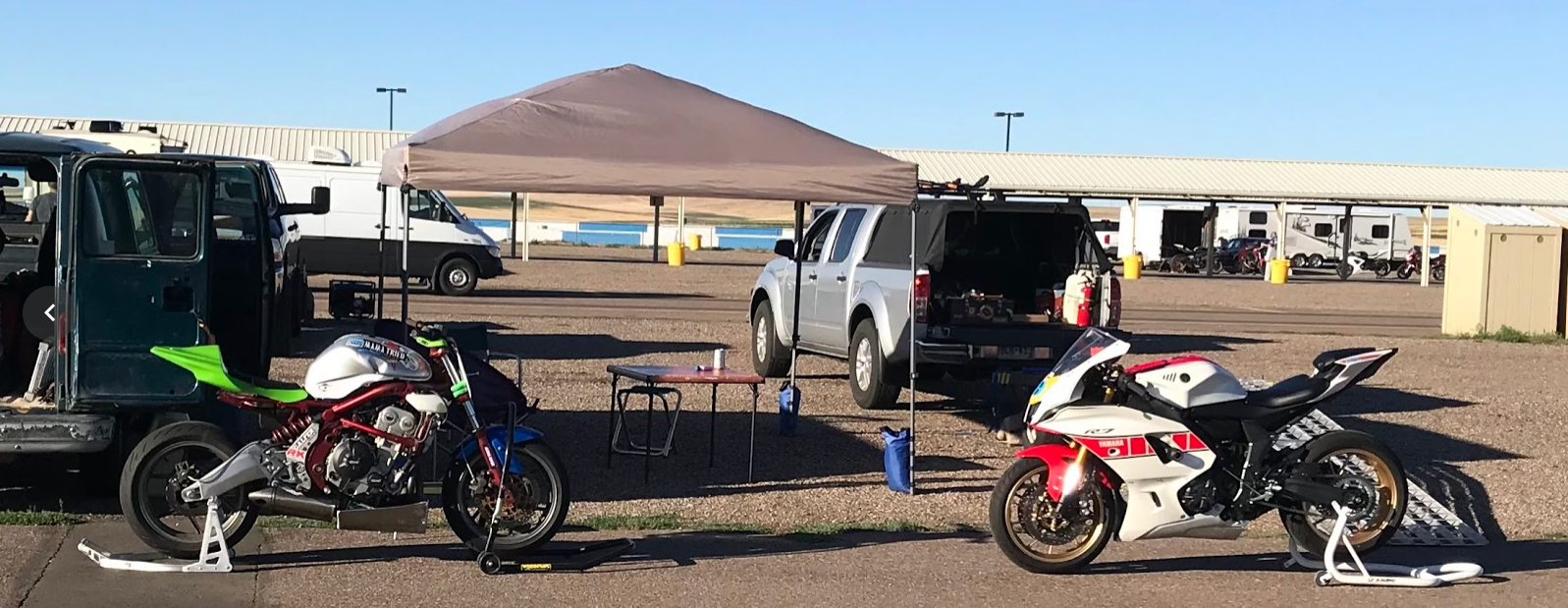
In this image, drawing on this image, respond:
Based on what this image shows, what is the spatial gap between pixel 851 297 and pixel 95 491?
656cm

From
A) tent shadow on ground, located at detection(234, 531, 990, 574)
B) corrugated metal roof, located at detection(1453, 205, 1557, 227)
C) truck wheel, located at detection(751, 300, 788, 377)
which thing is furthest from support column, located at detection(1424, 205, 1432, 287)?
tent shadow on ground, located at detection(234, 531, 990, 574)

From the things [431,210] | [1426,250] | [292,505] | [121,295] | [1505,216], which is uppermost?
[1505,216]

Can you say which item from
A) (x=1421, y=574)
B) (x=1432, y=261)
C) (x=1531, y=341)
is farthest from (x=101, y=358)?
(x=1432, y=261)

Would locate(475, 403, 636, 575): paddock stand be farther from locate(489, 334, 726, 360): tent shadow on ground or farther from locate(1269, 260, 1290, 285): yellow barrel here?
locate(1269, 260, 1290, 285): yellow barrel

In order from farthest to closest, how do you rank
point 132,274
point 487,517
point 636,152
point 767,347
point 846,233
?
point 767,347 < point 846,233 < point 636,152 < point 132,274 < point 487,517

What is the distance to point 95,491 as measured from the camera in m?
9.16

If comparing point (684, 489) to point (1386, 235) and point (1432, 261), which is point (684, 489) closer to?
point (1386, 235)

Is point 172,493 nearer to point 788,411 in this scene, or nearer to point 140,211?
point 140,211

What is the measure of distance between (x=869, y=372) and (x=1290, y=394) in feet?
19.6

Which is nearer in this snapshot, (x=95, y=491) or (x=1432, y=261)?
(x=95, y=491)

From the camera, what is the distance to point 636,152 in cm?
962

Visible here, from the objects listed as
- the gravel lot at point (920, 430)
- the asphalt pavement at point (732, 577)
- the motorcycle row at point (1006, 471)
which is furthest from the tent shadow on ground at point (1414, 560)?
the gravel lot at point (920, 430)

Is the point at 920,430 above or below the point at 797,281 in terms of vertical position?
below

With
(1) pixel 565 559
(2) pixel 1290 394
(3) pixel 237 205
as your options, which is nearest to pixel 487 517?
(1) pixel 565 559
